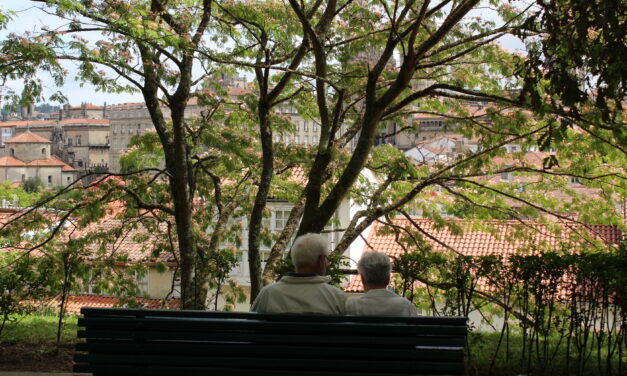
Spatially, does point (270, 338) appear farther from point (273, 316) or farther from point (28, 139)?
point (28, 139)

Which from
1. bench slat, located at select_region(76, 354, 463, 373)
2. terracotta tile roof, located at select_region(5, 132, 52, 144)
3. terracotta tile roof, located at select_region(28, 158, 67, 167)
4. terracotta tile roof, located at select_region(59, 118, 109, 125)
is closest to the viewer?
bench slat, located at select_region(76, 354, 463, 373)

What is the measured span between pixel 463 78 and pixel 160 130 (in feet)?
16.4

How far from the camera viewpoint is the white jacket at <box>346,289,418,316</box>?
3922 mm

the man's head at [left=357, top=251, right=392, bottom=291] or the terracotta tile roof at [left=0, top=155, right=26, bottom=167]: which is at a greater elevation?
the terracotta tile roof at [left=0, top=155, right=26, bottom=167]

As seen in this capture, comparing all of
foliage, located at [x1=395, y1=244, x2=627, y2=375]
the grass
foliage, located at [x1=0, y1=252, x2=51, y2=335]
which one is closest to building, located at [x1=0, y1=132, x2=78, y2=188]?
the grass

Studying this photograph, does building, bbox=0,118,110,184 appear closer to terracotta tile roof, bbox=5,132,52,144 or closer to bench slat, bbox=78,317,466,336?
terracotta tile roof, bbox=5,132,52,144

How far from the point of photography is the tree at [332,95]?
799cm

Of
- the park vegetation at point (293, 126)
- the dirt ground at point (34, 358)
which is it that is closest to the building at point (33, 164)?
the park vegetation at point (293, 126)

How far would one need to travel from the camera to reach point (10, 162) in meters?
163

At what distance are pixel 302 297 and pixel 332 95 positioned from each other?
32.9 ft

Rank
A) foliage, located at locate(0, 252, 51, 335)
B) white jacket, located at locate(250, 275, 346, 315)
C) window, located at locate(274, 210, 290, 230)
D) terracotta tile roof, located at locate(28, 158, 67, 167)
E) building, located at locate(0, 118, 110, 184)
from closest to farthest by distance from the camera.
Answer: white jacket, located at locate(250, 275, 346, 315) → foliage, located at locate(0, 252, 51, 335) → window, located at locate(274, 210, 290, 230) → terracotta tile roof, located at locate(28, 158, 67, 167) → building, located at locate(0, 118, 110, 184)

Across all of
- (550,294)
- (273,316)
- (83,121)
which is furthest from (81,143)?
(273,316)

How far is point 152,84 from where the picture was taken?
36.3 ft

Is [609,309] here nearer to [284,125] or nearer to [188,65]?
[188,65]
